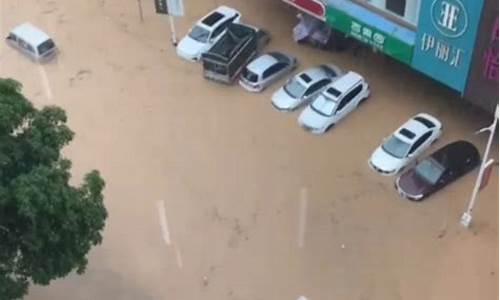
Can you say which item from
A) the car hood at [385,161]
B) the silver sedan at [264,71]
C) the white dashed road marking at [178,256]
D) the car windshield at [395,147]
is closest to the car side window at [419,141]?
the car windshield at [395,147]

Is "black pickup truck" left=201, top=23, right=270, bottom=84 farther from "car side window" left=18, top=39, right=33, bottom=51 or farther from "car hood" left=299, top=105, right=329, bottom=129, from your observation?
"car side window" left=18, top=39, right=33, bottom=51

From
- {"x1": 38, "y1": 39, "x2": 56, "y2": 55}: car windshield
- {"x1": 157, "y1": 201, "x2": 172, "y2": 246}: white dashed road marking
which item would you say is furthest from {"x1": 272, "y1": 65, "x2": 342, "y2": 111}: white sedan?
{"x1": 38, "y1": 39, "x2": 56, "y2": 55}: car windshield

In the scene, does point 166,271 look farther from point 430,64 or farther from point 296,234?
point 430,64

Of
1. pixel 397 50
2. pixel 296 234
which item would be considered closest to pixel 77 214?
pixel 296 234

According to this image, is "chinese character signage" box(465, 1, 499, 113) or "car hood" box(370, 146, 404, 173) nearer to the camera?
"chinese character signage" box(465, 1, 499, 113)

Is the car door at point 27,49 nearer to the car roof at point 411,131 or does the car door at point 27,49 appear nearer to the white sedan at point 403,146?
the white sedan at point 403,146
